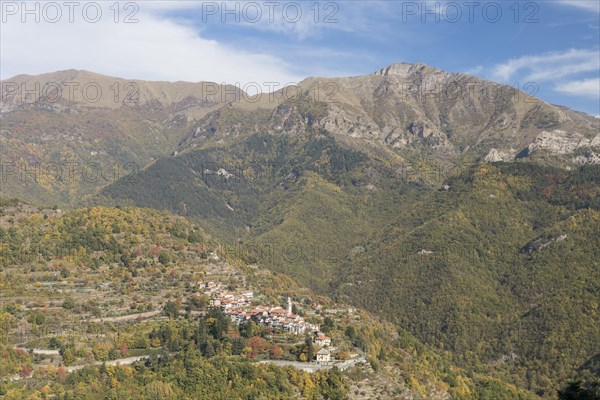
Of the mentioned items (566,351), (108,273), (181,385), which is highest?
(108,273)

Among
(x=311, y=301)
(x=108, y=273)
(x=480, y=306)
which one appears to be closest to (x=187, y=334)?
(x=108, y=273)

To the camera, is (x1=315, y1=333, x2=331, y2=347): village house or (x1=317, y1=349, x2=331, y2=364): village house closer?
(x1=317, y1=349, x2=331, y2=364): village house

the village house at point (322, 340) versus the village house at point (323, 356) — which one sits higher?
the village house at point (322, 340)

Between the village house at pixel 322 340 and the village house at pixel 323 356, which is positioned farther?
the village house at pixel 322 340

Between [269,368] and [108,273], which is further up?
[108,273]

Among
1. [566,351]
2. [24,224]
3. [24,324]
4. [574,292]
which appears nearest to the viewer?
[24,324]

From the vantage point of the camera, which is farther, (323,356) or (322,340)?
(322,340)

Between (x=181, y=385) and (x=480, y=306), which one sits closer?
(x=181, y=385)

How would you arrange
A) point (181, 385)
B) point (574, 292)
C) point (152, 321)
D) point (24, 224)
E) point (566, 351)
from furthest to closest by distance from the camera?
point (574, 292) → point (566, 351) → point (24, 224) → point (152, 321) → point (181, 385)

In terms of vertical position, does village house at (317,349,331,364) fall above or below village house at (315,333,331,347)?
below

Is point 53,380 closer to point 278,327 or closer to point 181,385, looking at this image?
point 181,385

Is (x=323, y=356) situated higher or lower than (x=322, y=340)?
lower
